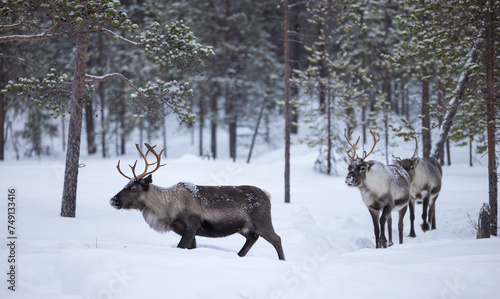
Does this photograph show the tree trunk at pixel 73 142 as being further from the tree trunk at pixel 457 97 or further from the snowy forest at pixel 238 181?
the tree trunk at pixel 457 97

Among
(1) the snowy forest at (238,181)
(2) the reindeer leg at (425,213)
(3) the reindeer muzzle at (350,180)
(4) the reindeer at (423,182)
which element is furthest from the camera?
(2) the reindeer leg at (425,213)

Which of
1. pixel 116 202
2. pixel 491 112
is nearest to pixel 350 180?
pixel 491 112

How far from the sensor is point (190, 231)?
254 inches

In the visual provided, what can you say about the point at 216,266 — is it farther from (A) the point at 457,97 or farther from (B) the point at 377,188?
(A) the point at 457,97

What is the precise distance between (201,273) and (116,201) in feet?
8.58

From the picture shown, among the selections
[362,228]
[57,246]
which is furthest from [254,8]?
[57,246]

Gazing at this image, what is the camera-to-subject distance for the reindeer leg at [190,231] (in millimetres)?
6348

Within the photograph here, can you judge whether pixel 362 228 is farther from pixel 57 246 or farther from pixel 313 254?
pixel 57 246

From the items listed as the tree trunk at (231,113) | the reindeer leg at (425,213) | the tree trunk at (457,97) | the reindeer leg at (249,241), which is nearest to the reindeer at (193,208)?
the reindeer leg at (249,241)

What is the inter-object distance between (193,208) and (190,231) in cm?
35

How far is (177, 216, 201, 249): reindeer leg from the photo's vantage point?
20.8 feet

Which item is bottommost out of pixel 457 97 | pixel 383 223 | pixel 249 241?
pixel 383 223

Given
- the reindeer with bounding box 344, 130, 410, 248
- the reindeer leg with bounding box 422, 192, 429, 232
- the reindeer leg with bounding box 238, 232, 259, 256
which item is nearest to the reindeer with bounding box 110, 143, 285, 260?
the reindeer leg with bounding box 238, 232, 259, 256

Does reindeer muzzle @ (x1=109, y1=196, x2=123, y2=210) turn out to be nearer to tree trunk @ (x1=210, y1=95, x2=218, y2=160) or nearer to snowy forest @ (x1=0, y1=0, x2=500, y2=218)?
snowy forest @ (x1=0, y1=0, x2=500, y2=218)
